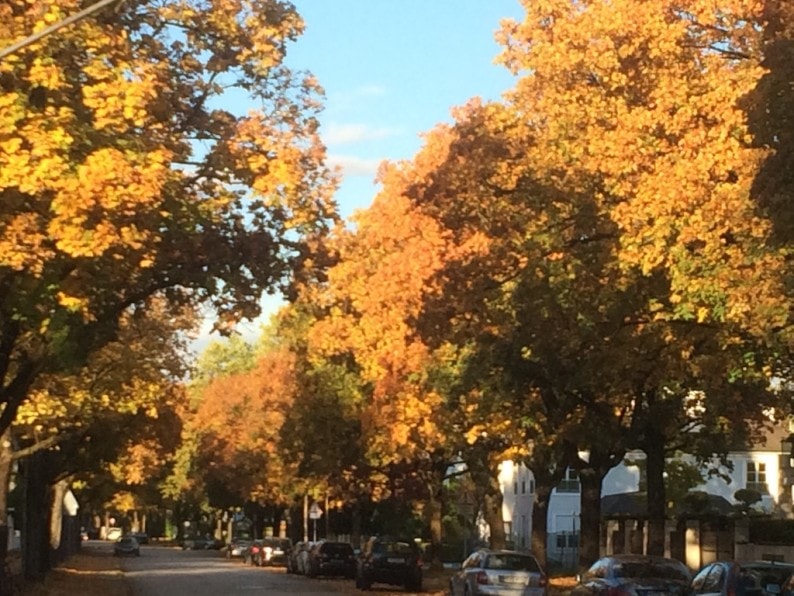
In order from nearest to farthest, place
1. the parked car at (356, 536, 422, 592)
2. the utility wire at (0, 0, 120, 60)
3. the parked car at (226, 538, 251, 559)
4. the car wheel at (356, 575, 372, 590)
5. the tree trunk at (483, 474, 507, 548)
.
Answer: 1. the utility wire at (0, 0, 120, 60)
2. the parked car at (356, 536, 422, 592)
3. the car wheel at (356, 575, 372, 590)
4. the tree trunk at (483, 474, 507, 548)
5. the parked car at (226, 538, 251, 559)

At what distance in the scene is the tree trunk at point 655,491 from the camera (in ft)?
101

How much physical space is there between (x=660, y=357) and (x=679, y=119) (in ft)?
23.7

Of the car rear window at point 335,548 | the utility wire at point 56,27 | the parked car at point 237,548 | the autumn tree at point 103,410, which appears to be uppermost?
the utility wire at point 56,27

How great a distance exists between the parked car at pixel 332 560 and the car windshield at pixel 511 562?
23.9m

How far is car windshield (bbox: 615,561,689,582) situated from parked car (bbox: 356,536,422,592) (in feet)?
64.1

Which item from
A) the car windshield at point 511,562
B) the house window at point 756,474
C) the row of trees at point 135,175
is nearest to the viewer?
the row of trees at point 135,175

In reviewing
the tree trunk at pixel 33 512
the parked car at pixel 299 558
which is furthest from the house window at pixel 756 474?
the tree trunk at pixel 33 512

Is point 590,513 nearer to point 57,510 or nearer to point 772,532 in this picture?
point 772,532

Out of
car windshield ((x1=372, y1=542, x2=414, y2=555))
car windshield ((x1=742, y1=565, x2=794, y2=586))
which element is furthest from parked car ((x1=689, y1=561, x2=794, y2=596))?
car windshield ((x1=372, y1=542, x2=414, y2=555))

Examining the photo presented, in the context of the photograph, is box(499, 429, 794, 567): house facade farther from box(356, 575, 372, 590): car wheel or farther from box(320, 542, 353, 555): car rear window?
box(356, 575, 372, 590): car wheel

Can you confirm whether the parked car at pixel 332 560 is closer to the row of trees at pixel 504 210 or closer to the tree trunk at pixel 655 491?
the row of trees at pixel 504 210

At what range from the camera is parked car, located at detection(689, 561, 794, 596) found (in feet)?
59.8

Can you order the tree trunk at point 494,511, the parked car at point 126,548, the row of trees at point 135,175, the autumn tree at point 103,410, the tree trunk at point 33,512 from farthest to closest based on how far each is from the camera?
the parked car at point 126,548 → the tree trunk at point 494,511 → the tree trunk at point 33,512 → the autumn tree at point 103,410 → the row of trees at point 135,175

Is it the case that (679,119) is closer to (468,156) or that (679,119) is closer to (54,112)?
(468,156)
